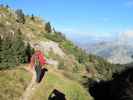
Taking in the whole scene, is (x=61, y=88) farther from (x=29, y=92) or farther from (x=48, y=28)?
(x=48, y=28)

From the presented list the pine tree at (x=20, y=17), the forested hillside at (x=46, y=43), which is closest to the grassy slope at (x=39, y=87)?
the forested hillside at (x=46, y=43)

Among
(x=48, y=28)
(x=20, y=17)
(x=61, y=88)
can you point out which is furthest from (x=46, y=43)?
(x=61, y=88)

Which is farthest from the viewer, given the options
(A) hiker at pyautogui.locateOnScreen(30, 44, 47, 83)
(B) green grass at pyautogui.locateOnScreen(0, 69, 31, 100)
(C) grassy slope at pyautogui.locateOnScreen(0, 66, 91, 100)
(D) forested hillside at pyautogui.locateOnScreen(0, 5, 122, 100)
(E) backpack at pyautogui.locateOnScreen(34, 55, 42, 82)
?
(D) forested hillside at pyautogui.locateOnScreen(0, 5, 122, 100)

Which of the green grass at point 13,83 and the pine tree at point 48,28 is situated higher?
the pine tree at point 48,28

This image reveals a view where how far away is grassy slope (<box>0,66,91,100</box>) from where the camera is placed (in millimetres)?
34053

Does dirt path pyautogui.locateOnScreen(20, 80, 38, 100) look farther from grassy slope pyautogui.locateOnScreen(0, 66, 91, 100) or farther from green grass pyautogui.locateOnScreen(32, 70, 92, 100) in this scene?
green grass pyautogui.locateOnScreen(32, 70, 92, 100)

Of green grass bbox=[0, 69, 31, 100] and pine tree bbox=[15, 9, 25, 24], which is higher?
pine tree bbox=[15, 9, 25, 24]

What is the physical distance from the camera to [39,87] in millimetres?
36062

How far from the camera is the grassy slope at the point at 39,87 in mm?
34053

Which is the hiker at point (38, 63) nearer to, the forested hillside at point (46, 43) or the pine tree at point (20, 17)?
the forested hillside at point (46, 43)

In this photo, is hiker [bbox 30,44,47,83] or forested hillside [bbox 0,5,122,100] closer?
hiker [bbox 30,44,47,83]

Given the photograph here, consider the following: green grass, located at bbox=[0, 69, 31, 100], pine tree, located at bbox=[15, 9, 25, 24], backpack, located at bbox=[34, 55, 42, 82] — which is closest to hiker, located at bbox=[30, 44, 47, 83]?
backpack, located at bbox=[34, 55, 42, 82]

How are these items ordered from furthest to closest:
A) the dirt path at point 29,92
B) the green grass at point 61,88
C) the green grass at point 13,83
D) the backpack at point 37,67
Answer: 1. the green grass at point 61,88
2. the green grass at point 13,83
3. the dirt path at point 29,92
4. the backpack at point 37,67

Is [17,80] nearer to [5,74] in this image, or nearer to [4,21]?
[5,74]
